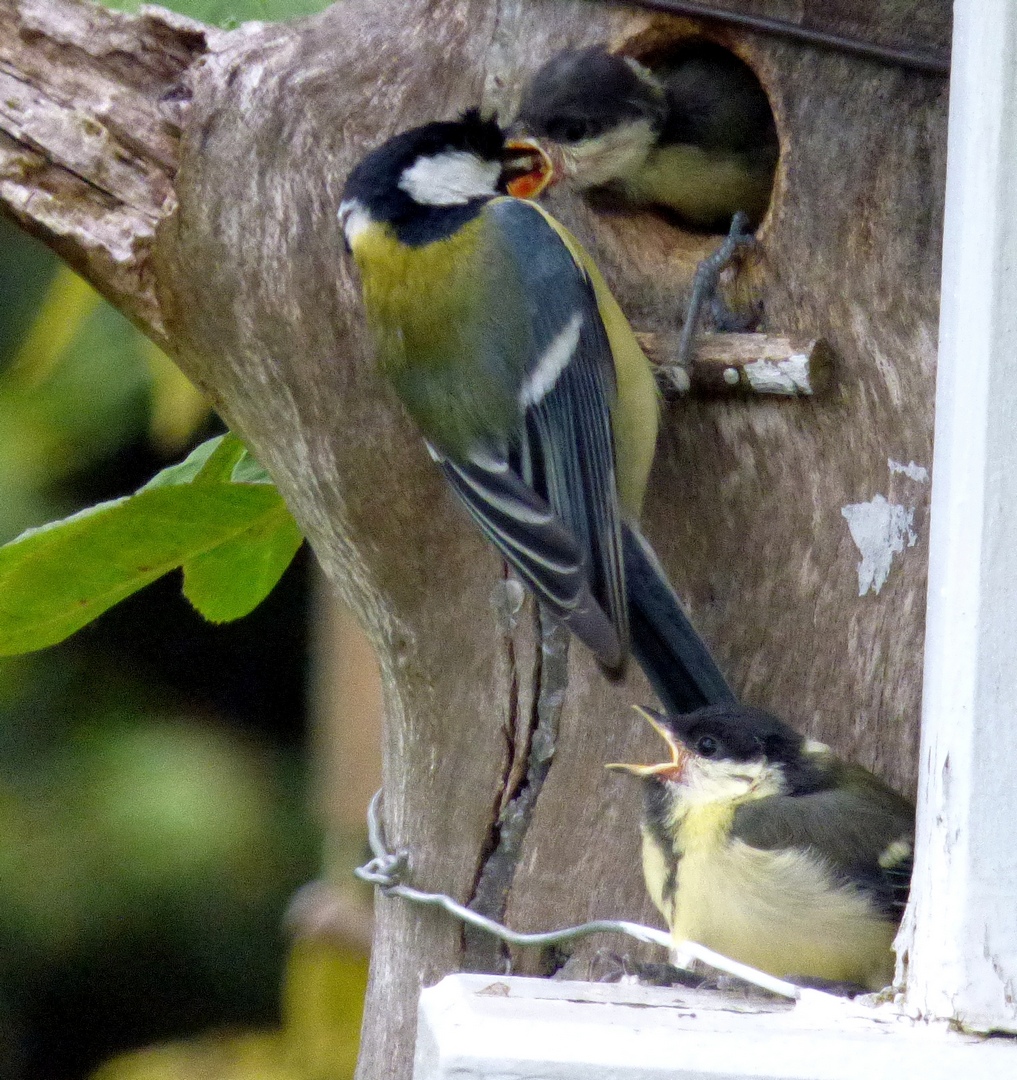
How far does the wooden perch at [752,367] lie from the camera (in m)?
1.47

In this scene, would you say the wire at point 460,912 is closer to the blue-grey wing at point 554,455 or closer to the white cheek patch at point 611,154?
the blue-grey wing at point 554,455

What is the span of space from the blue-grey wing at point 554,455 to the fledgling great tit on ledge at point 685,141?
181 mm

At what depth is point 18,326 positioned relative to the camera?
8.96 ft

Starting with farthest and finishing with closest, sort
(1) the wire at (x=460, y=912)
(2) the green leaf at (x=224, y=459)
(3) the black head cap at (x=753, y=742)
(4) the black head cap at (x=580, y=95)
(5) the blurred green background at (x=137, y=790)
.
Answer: (5) the blurred green background at (x=137, y=790) < (2) the green leaf at (x=224, y=459) < (4) the black head cap at (x=580, y=95) < (3) the black head cap at (x=753, y=742) < (1) the wire at (x=460, y=912)

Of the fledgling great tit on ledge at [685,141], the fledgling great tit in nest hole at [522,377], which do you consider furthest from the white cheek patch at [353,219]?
the fledgling great tit on ledge at [685,141]

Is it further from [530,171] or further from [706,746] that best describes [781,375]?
[530,171]

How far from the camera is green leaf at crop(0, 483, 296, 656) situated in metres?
1.54

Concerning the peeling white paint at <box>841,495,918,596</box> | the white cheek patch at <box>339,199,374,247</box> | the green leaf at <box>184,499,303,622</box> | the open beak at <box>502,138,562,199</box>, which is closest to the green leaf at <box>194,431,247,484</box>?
the green leaf at <box>184,499,303,622</box>

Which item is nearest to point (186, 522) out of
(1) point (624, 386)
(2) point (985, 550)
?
(1) point (624, 386)

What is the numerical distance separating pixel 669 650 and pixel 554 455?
0.25m

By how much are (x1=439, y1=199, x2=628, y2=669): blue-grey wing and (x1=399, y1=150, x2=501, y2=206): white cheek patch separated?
0.05 m

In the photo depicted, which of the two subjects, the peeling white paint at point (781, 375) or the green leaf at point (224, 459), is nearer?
the peeling white paint at point (781, 375)

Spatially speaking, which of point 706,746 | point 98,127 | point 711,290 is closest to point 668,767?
point 706,746

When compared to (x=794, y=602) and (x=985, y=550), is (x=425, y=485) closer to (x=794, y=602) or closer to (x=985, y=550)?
(x=794, y=602)
